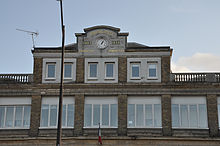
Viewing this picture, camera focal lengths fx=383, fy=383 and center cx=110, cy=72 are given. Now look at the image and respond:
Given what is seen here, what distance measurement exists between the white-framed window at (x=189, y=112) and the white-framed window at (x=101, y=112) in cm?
523

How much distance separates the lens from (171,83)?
1331 inches

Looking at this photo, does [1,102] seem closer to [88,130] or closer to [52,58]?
[52,58]

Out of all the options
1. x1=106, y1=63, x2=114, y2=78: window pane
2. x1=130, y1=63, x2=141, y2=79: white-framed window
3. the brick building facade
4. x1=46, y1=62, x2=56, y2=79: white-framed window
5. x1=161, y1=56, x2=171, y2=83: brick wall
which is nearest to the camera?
the brick building facade

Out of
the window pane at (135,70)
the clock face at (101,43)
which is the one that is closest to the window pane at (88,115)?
the window pane at (135,70)

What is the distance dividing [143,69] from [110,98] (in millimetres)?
3970

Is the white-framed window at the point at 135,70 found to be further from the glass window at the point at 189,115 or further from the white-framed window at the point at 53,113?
the white-framed window at the point at 53,113

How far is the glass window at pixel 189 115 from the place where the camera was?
33375 millimetres

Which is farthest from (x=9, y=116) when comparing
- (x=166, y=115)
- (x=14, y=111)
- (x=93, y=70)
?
(x=166, y=115)

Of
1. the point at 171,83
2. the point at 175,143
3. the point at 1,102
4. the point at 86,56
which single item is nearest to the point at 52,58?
the point at 86,56

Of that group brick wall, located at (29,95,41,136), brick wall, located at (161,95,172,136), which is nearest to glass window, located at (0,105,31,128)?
brick wall, located at (29,95,41,136)

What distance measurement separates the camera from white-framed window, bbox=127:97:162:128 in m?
33.7

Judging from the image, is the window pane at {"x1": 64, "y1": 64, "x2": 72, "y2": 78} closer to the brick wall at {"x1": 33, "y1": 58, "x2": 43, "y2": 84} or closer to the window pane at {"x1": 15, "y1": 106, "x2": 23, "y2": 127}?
the brick wall at {"x1": 33, "y1": 58, "x2": 43, "y2": 84}

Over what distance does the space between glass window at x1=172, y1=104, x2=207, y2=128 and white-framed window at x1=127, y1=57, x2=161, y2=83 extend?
325 cm

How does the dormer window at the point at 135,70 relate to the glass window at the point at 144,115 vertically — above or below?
above
